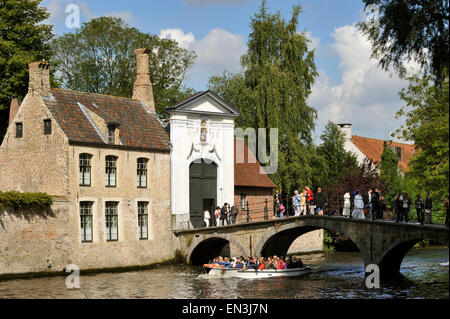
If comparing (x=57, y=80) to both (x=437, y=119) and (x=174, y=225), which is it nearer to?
(x=174, y=225)

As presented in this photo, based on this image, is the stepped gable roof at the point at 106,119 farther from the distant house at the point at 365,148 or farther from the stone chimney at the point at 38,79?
the distant house at the point at 365,148

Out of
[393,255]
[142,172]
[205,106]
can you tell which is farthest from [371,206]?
[205,106]

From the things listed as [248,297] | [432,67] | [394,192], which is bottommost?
[248,297]

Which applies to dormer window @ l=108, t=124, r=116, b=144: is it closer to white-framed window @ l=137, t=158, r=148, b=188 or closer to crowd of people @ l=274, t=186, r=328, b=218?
white-framed window @ l=137, t=158, r=148, b=188

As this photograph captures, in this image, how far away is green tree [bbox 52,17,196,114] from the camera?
45.8m

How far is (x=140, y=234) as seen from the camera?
33469 millimetres

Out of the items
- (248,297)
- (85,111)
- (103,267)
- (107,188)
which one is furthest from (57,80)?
(248,297)

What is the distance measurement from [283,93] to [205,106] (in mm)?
7863

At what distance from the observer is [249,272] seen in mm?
29984

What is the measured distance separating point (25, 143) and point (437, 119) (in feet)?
56.3

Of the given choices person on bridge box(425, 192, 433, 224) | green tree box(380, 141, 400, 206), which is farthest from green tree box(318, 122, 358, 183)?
person on bridge box(425, 192, 433, 224)

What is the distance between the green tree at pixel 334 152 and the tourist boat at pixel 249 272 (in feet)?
66.4

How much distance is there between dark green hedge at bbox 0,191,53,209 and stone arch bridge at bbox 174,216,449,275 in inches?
296

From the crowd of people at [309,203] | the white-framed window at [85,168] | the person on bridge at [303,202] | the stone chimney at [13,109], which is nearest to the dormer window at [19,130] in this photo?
the stone chimney at [13,109]
